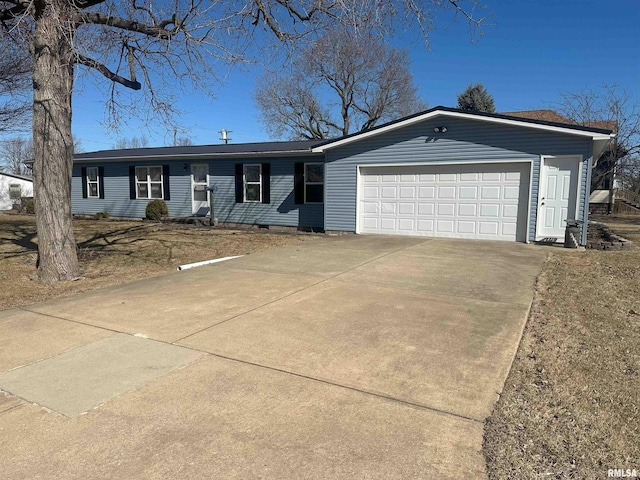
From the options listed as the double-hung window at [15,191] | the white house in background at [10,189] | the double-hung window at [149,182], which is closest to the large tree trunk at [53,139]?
the double-hung window at [149,182]

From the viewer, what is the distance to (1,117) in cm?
1608

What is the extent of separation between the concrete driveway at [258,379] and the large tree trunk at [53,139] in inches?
51.2

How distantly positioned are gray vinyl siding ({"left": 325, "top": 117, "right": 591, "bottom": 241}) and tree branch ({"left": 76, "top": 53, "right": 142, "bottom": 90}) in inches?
254

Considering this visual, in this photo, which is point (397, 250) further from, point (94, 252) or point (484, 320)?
point (94, 252)

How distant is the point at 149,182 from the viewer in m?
18.0

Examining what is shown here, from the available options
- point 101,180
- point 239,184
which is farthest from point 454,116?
point 101,180

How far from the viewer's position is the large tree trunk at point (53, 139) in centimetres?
647

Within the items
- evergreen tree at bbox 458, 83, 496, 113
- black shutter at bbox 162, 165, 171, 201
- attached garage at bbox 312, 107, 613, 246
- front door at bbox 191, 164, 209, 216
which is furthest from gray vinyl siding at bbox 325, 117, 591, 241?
evergreen tree at bbox 458, 83, 496, 113

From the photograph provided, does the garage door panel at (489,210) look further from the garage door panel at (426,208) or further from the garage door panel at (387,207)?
the garage door panel at (387,207)

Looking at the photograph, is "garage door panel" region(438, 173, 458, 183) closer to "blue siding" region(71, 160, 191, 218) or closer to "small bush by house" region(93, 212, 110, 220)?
"blue siding" region(71, 160, 191, 218)

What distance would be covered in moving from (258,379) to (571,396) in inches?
88.6

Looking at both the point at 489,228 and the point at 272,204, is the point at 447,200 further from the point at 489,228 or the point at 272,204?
the point at 272,204

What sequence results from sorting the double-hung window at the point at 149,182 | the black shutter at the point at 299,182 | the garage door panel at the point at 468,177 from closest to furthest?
the garage door panel at the point at 468,177 < the black shutter at the point at 299,182 < the double-hung window at the point at 149,182

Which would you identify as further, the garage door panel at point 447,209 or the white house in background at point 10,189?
the white house in background at point 10,189
